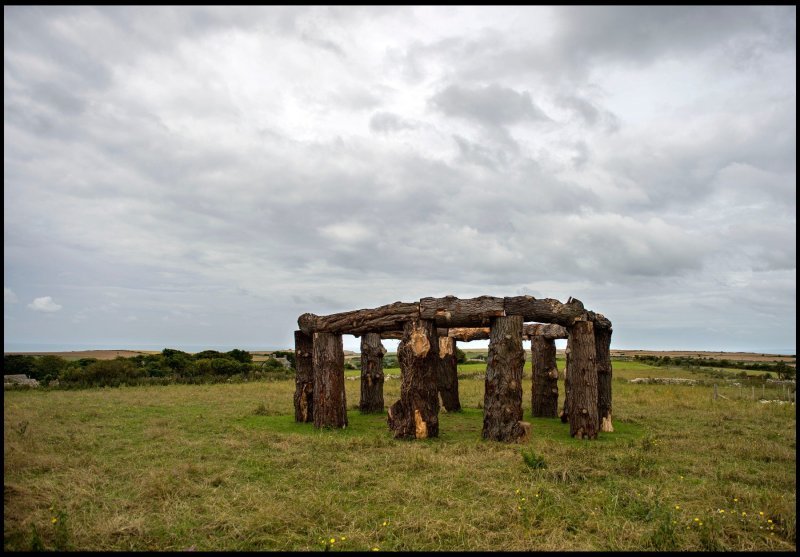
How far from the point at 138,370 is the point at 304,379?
20.4 m

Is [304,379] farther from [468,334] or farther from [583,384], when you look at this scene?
[583,384]

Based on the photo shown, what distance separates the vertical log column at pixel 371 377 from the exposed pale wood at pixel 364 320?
3838mm

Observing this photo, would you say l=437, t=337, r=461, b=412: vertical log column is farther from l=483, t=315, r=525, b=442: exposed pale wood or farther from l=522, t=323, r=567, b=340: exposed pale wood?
l=483, t=315, r=525, b=442: exposed pale wood

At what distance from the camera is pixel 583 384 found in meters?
13.3

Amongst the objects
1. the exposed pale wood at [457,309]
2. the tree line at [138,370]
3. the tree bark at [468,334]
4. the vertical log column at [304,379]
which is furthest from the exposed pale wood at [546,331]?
the tree line at [138,370]

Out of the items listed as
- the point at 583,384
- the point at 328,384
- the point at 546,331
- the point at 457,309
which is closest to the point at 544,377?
the point at 546,331

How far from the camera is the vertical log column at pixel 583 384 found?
13172 mm

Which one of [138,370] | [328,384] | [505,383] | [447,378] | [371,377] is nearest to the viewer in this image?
[505,383]

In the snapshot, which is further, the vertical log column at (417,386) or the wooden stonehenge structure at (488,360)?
the vertical log column at (417,386)

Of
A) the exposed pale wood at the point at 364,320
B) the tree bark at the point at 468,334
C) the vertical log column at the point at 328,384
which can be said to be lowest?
the vertical log column at the point at 328,384

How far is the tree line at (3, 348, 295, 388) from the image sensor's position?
28.2 m

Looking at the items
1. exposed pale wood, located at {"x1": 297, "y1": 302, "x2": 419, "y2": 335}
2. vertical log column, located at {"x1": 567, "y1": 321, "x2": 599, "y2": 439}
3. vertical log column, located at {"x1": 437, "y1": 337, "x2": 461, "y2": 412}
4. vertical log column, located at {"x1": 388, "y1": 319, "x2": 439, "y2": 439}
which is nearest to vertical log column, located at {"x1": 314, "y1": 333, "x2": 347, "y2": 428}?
exposed pale wood, located at {"x1": 297, "y1": 302, "x2": 419, "y2": 335}

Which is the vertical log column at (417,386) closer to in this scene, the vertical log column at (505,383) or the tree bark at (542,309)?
the vertical log column at (505,383)

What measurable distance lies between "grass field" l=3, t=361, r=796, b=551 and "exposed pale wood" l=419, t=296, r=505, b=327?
9.85ft
